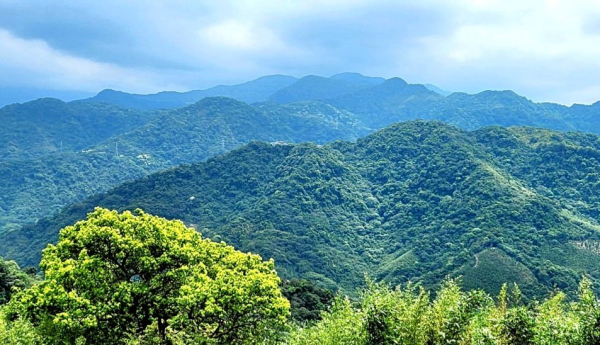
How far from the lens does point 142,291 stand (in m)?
17.4

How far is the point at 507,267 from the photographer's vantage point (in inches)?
3479

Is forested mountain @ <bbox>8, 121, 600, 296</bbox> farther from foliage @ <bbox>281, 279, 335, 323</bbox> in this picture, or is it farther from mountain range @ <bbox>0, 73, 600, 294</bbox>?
foliage @ <bbox>281, 279, 335, 323</bbox>

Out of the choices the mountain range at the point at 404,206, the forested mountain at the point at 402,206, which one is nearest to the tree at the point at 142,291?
the forested mountain at the point at 402,206

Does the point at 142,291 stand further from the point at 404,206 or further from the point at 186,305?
the point at 404,206

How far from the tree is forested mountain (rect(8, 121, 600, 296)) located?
246ft

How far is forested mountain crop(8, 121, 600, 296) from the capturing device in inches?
3823

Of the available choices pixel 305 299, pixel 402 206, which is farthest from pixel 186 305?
pixel 402 206

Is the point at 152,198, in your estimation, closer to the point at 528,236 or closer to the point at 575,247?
the point at 528,236

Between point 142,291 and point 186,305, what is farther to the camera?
point 142,291

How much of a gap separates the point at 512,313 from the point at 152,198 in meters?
143

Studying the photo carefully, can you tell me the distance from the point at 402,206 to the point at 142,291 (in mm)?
128916

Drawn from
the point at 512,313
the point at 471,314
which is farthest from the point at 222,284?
the point at 512,313

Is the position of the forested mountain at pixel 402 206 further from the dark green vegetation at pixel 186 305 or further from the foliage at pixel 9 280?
the dark green vegetation at pixel 186 305

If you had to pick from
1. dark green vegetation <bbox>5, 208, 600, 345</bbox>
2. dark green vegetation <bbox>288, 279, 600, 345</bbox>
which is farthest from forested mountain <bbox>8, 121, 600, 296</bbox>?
dark green vegetation <bbox>5, 208, 600, 345</bbox>
